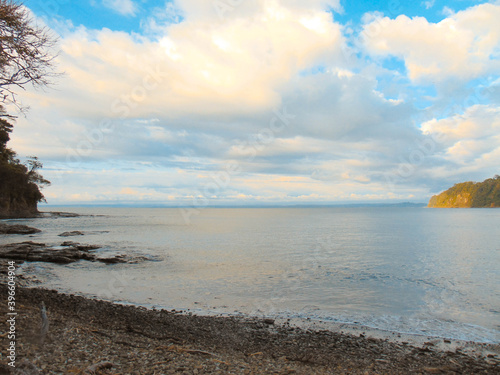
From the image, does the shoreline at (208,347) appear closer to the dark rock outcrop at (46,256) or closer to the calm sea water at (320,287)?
the calm sea water at (320,287)

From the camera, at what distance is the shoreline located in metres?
6.54

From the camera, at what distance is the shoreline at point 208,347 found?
6.54 metres

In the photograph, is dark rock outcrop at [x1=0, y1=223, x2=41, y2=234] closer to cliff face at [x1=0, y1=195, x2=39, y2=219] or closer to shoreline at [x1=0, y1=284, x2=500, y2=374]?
cliff face at [x1=0, y1=195, x2=39, y2=219]

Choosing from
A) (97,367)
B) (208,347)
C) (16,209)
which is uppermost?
(16,209)

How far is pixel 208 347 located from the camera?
8.52 m

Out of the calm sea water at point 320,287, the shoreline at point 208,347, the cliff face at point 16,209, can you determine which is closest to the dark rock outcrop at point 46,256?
the calm sea water at point 320,287

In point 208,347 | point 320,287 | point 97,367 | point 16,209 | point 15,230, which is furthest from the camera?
point 16,209

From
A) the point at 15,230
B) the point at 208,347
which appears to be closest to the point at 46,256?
the point at 208,347

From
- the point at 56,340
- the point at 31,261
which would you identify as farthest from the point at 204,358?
the point at 31,261

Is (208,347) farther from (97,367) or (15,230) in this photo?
Result: (15,230)

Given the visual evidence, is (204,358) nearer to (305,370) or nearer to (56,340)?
(305,370)

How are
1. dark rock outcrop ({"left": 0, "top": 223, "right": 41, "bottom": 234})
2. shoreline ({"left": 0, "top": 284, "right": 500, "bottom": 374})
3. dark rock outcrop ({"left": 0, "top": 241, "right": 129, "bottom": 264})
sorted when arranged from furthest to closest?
1. dark rock outcrop ({"left": 0, "top": 223, "right": 41, "bottom": 234})
2. dark rock outcrop ({"left": 0, "top": 241, "right": 129, "bottom": 264})
3. shoreline ({"left": 0, "top": 284, "right": 500, "bottom": 374})

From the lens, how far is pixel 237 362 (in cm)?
728

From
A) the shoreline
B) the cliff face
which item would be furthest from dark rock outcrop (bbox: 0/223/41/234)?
the shoreline
